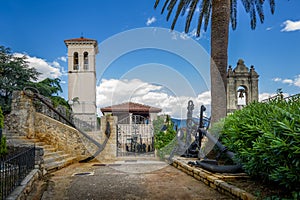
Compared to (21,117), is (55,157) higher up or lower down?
lower down

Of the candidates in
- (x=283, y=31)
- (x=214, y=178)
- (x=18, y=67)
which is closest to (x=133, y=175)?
(x=214, y=178)

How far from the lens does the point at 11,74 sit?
13.9 metres

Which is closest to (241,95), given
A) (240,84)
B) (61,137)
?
(240,84)

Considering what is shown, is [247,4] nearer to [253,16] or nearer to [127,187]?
[253,16]

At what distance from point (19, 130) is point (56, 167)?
2.50 metres

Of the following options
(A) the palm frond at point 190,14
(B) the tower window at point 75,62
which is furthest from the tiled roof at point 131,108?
(A) the palm frond at point 190,14

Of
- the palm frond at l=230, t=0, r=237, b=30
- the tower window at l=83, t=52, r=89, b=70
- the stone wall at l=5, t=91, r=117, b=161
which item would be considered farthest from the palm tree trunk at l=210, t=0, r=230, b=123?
the tower window at l=83, t=52, r=89, b=70

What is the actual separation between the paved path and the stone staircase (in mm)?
645

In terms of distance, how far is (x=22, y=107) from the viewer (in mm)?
7906

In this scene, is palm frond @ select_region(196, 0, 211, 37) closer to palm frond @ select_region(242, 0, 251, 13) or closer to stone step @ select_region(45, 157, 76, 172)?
palm frond @ select_region(242, 0, 251, 13)

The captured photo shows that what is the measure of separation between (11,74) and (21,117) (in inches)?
294

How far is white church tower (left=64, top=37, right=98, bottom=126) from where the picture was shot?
2359 centimetres

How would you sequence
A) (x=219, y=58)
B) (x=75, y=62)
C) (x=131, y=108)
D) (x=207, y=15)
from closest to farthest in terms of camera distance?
(x=219, y=58)
(x=207, y=15)
(x=131, y=108)
(x=75, y=62)

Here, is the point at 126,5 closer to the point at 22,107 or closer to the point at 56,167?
the point at 22,107
